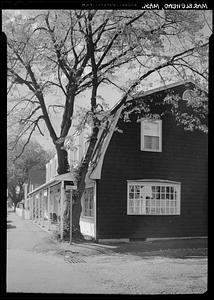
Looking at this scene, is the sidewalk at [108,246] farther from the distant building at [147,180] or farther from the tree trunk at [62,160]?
the tree trunk at [62,160]

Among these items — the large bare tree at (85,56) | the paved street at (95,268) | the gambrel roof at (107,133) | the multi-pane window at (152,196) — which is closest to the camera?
the paved street at (95,268)

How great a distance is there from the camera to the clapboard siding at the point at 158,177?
404 centimetres

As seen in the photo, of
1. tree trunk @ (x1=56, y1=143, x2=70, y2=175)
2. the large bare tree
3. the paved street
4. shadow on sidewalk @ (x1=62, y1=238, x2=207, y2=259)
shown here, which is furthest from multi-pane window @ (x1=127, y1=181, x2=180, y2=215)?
tree trunk @ (x1=56, y1=143, x2=70, y2=175)

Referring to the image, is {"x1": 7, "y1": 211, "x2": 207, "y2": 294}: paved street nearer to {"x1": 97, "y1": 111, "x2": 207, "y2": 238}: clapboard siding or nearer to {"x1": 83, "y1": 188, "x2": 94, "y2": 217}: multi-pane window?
{"x1": 97, "y1": 111, "x2": 207, "y2": 238}: clapboard siding

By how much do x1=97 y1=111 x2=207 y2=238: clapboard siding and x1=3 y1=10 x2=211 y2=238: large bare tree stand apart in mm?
306

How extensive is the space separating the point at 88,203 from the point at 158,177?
785mm

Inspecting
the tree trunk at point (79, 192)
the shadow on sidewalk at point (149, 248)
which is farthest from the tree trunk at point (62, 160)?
the shadow on sidewalk at point (149, 248)

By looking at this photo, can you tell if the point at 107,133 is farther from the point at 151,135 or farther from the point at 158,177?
the point at 158,177

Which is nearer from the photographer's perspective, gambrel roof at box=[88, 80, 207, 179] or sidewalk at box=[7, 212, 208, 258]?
sidewalk at box=[7, 212, 208, 258]

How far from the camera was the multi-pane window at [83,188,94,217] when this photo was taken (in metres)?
4.21

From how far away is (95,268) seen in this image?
372cm

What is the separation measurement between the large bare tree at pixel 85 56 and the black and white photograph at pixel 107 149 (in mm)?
Answer: 11

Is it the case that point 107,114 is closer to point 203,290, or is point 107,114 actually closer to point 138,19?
point 138,19

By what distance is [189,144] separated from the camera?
13.5 feet
